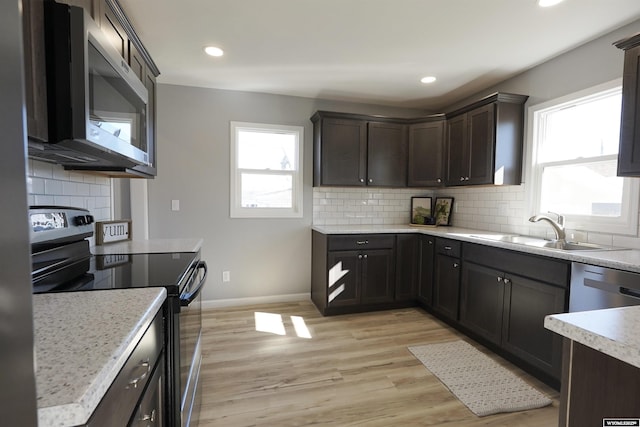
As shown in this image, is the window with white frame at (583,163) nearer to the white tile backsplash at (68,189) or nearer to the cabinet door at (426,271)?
the cabinet door at (426,271)

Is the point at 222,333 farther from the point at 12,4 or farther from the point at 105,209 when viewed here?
the point at 12,4

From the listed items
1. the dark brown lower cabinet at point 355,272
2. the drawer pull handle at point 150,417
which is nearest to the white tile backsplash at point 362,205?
the dark brown lower cabinet at point 355,272

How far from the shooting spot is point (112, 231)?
2125mm

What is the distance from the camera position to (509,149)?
112 inches

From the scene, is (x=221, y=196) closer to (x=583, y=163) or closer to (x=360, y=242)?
(x=360, y=242)

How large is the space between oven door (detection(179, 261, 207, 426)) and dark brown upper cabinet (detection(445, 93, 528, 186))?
2.71 metres

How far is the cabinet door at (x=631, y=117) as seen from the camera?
1624 millimetres

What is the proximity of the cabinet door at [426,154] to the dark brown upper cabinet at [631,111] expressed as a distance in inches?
71.6

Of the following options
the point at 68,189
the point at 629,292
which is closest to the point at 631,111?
the point at 629,292

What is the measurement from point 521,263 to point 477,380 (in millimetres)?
882

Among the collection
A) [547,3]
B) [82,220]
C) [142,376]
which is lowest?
[142,376]

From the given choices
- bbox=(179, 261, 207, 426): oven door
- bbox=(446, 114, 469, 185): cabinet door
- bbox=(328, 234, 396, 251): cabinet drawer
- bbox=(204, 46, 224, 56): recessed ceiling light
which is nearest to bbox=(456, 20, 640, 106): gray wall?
bbox=(446, 114, 469, 185): cabinet door

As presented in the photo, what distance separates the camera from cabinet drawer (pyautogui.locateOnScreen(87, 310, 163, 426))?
1.99ft

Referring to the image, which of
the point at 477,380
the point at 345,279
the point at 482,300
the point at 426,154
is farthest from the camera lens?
the point at 426,154
